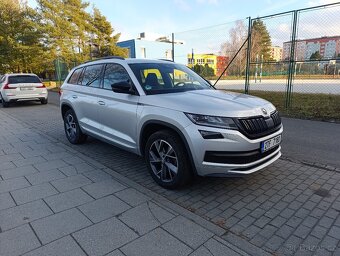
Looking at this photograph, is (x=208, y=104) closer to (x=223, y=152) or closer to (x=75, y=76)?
(x=223, y=152)

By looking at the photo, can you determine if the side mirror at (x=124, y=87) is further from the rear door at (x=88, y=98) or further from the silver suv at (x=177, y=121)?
the rear door at (x=88, y=98)

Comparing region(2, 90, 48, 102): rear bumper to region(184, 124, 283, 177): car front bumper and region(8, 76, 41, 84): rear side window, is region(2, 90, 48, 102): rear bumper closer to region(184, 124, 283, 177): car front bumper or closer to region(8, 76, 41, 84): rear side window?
region(8, 76, 41, 84): rear side window

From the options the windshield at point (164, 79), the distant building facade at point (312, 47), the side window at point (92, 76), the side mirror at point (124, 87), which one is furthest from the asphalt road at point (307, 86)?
the side mirror at point (124, 87)

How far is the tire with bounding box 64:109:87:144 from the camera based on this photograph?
5655 mm

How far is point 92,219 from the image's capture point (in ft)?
9.52

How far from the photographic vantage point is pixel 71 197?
3412 mm

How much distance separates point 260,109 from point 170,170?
1.42 m

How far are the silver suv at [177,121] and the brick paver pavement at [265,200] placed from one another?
419mm

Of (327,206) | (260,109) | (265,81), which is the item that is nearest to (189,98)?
(260,109)

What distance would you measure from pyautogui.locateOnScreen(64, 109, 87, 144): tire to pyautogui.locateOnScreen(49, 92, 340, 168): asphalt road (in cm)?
422

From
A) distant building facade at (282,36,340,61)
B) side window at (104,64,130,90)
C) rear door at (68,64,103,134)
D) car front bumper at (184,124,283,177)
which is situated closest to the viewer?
car front bumper at (184,124,283,177)

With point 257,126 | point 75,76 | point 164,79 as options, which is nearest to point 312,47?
point 164,79

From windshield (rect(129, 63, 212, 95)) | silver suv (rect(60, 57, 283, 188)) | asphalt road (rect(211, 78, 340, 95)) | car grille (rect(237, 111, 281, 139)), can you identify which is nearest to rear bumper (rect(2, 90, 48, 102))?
silver suv (rect(60, 57, 283, 188))

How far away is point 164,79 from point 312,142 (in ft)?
12.4
